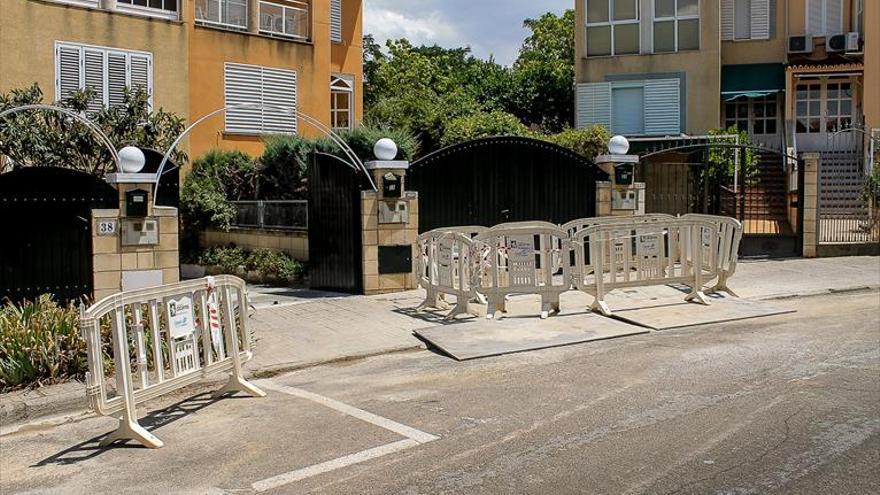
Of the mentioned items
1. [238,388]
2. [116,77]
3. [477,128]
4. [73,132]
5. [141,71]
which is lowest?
[238,388]

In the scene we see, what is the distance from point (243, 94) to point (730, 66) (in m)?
16.6

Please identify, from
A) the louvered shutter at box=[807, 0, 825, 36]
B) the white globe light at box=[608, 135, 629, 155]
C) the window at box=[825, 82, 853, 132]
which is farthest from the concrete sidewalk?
the louvered shutter at box=[807, 0, 825, 36]

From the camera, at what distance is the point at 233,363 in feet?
25.3

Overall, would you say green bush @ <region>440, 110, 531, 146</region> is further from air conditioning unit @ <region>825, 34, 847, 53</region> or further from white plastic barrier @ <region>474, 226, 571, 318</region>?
air conditioning unit @ <region>825, 34, 847, 53</region>

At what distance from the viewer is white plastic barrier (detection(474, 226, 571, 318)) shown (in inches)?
438

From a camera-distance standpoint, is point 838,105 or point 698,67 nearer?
point 698,67

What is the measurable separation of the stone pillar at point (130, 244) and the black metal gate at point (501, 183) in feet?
13.7

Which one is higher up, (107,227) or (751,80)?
(751,80)

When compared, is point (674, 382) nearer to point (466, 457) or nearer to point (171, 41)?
point (466, 457)

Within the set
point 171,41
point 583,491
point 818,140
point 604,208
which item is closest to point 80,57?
point 171,41

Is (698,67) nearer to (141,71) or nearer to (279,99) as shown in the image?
(279,99)

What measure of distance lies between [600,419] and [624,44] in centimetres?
2448

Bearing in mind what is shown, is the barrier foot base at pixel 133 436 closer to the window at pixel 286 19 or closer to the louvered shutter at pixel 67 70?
the louvered shutter at pixel 67 70

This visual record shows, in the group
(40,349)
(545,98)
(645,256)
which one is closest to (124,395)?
(40,349)
